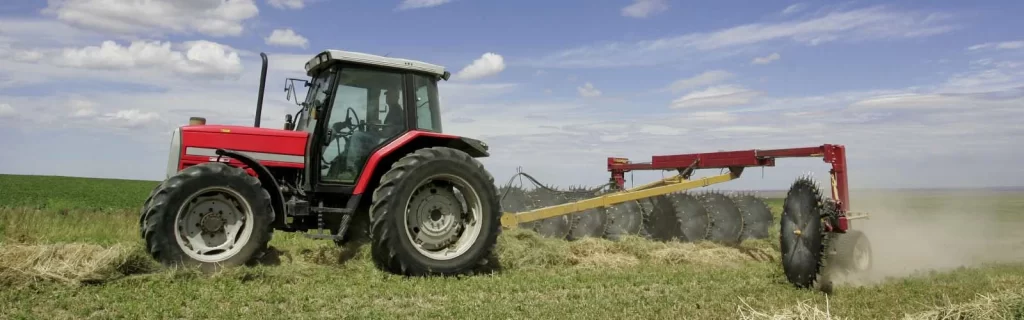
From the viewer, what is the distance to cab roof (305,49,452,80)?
684 cm

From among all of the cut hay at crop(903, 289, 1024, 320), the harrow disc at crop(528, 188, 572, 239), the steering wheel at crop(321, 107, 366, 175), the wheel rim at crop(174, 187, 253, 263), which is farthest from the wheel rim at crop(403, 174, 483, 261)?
the cut hay at crop(903, 289, 1024, 320)

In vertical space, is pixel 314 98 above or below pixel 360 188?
above

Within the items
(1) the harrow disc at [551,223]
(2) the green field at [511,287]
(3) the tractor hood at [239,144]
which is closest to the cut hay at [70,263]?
(2) the green field at [511,287]

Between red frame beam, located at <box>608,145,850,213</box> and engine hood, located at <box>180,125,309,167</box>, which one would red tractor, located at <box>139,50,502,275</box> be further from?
red frame beam, located at <box>608,145,850,213</box>

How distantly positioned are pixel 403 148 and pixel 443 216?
752 mm

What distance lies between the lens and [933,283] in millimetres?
6480

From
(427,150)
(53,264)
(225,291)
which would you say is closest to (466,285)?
(427,150)

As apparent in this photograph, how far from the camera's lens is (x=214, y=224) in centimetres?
625

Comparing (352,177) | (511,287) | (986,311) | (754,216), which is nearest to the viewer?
(986,311)

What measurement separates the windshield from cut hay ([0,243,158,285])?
190 centimetres

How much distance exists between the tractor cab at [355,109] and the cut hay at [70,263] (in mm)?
1624

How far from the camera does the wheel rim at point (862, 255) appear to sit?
8289 millimetres

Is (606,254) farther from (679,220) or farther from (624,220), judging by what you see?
(679,220)

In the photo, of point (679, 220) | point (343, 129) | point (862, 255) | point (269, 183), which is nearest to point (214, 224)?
point (269, 183)
